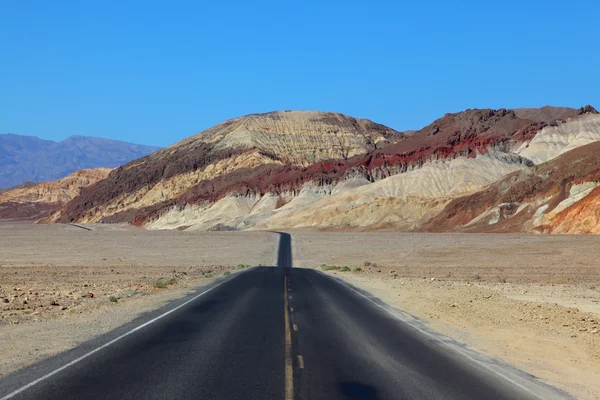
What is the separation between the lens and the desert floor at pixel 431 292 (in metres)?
14.0

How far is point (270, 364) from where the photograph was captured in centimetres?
1148

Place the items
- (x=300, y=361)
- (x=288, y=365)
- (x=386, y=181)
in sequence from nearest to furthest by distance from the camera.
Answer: (x=288, y=365), (x=300, y=361), (x=386, y=181)

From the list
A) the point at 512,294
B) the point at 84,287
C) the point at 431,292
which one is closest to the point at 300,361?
the point at 431,292


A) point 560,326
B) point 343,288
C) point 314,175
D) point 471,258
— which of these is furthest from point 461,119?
point 560,326

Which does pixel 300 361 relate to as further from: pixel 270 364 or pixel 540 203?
pixel 540 203

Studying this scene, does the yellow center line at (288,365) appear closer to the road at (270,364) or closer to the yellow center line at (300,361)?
the road at (270,364)

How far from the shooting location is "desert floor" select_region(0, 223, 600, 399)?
14.0 m

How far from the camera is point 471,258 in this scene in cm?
5116

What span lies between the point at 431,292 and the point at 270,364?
16781 millimetres

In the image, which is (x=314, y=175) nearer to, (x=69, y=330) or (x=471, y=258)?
(x=471, y=258)

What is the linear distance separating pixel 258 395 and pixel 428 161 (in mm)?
133632

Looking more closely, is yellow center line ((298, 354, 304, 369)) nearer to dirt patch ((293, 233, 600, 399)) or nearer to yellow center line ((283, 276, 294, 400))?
yellow center line ((283, 276, 294, 400))

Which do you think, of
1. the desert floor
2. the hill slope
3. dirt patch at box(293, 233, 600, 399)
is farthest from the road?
the hill slope

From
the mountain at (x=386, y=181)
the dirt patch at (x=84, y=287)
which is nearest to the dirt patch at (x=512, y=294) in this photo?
the dirt patch at (x=84, y=287)
